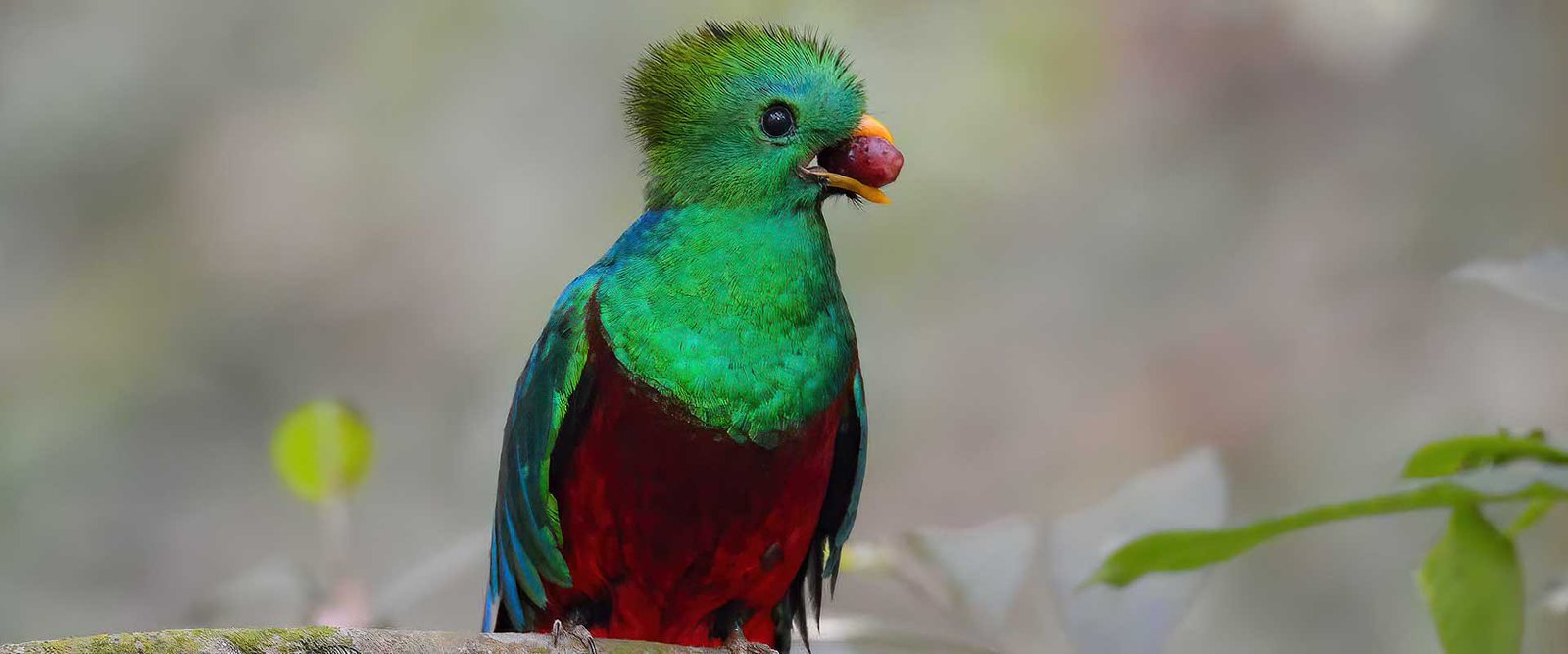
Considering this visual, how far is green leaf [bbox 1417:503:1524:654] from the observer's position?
872 millimetres

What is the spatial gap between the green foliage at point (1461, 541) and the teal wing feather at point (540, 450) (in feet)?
2.83

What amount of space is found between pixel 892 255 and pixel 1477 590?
2.99 metres

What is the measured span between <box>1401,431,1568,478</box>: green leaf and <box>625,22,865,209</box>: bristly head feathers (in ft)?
2.68

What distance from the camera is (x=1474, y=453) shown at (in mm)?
946

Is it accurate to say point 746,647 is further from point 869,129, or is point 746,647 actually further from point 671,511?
point 869,129

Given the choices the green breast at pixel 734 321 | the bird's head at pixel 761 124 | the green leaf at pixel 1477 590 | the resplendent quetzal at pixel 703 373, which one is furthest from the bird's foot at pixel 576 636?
the green leaf at pixel 1477 590

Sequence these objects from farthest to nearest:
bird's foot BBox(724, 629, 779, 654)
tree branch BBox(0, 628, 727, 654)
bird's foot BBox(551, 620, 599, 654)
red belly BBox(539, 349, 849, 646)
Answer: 1. bird's foot BBox(724, 629, 779, 654)
2. red belly BBox(539, 349, 849, 646)
3. bird's foot BBox(551, 620, 599, 654)
4. tree branch BBox(0, 628, 727, 654)

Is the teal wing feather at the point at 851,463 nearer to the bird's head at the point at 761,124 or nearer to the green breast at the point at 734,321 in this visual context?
the green breast at the point at 734,321

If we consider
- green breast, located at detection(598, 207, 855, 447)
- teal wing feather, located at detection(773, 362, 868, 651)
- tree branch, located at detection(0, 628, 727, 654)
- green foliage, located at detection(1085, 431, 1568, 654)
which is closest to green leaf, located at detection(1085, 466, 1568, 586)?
green foliage, located at detection(1085, 431, 1568, 654)

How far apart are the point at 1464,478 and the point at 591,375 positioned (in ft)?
3.25

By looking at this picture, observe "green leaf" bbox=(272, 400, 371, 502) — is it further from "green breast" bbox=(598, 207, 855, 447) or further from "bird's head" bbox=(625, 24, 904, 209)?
"bird's head" bbox=(625, 24, 904, 209)

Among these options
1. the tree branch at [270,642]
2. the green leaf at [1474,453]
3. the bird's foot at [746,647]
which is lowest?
the bird's foot at [746,647]

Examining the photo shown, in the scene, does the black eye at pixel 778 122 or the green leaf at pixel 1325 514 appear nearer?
the green leaf at pixel 1325 514

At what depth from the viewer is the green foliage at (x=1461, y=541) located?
811mm
